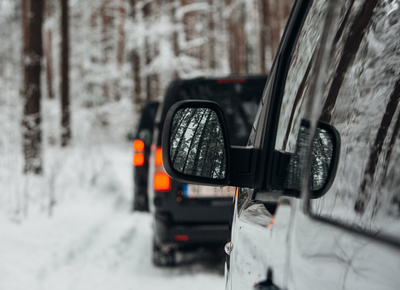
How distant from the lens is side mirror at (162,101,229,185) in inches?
71.6

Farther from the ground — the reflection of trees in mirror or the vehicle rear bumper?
the reflection of trees in mirror

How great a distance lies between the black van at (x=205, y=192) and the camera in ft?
17.6

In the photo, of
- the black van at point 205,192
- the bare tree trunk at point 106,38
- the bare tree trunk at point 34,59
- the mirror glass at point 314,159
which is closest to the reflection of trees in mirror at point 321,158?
the mirror glass at point 314,159

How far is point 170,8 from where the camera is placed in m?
24.8

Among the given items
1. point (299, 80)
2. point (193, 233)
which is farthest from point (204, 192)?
point (299, 80)

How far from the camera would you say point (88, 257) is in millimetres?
6664

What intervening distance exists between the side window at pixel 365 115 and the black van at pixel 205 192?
12.5 ft

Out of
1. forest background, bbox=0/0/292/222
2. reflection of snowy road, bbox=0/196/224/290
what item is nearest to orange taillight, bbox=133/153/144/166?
reflection of snowy road, bbox=0/196/224/290

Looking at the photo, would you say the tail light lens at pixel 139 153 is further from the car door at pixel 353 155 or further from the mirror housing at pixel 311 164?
the car door at pixel 353 155

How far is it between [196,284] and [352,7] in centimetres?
449

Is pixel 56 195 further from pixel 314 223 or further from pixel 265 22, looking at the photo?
pixel 265 22

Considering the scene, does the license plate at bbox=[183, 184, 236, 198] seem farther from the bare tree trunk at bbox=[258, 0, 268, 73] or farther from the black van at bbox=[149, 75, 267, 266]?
the bare tree trunk at bbox=[258, 0, 268, 73]

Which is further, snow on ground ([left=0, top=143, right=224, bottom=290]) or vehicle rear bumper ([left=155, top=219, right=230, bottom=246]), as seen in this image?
snow on ground ([left=0, top=143, right=224, bottom=290])

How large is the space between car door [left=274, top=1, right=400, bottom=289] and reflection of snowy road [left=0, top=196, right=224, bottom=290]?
4.11 meters
